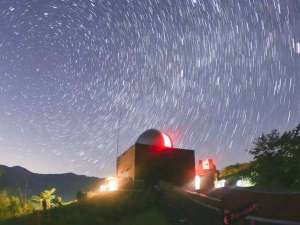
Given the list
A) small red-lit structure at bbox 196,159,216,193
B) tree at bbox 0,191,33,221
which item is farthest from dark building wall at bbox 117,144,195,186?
tree at bbox 0,191,33,221

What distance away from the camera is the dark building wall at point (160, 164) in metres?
35.9

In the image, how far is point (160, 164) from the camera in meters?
37.0

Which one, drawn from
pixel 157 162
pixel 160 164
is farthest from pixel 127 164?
pixel 160 164

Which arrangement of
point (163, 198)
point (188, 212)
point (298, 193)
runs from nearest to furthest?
point (298, 193), point (188, 212), point (163, 198)

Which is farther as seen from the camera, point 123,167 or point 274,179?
point 123,167

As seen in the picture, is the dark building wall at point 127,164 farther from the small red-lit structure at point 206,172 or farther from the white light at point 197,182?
the small red-lit structure at point 206,172

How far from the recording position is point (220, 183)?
1645 inches

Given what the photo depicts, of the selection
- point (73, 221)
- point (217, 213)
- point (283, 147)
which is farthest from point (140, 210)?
point (283, 147)

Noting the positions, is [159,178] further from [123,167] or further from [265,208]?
[265,208]

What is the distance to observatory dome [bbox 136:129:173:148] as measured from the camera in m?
39.2

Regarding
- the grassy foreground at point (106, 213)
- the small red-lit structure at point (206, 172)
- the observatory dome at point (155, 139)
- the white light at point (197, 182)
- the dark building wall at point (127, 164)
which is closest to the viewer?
the grassy foreground at point (106, 213)

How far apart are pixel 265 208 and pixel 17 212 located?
16.3 meters

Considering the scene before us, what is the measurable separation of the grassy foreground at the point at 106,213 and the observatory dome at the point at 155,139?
33.8ft

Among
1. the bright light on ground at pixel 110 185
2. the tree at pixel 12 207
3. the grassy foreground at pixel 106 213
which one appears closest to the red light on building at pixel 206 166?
the bright light on ground at pixel 110 185
